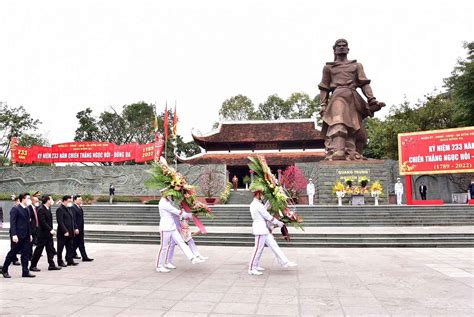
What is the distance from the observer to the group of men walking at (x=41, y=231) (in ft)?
19.0

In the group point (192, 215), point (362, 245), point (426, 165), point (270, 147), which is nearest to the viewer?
point (192, 215)

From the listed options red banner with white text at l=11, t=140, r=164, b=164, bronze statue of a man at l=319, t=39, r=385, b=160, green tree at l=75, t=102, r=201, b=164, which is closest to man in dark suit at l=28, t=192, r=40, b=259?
bronze statue of a man at l=319, t=39, r=385, b=160

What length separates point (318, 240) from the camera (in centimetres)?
945

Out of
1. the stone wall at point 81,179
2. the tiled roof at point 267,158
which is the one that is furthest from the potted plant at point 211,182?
the tiled roof at point 267,158

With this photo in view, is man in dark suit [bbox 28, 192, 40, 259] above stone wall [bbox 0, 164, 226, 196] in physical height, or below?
below

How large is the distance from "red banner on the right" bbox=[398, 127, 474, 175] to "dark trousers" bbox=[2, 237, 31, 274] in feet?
47.8

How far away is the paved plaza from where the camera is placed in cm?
387

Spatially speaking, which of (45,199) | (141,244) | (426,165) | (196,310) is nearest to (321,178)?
(426,165)

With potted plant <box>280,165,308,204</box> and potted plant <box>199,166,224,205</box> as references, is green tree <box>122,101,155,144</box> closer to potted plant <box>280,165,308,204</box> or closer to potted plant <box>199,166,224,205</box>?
potted plant <box>199,166,224,205</box>

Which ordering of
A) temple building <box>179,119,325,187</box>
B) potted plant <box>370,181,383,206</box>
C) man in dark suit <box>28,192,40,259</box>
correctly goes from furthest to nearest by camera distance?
temple building <box>179,119,325,187</box> < potted plant <box>370,181,383,206</box> < man in dark suit <box>28,192,40,259</box>

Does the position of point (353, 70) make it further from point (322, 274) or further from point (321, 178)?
point (322, 274)

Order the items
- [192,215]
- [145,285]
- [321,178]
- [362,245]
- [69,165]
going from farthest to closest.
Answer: [69,165] < [321,178] < [362,245] < [192,215] < [145,285]

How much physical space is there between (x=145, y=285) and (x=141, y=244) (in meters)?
5.29

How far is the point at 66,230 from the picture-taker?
6824mm
